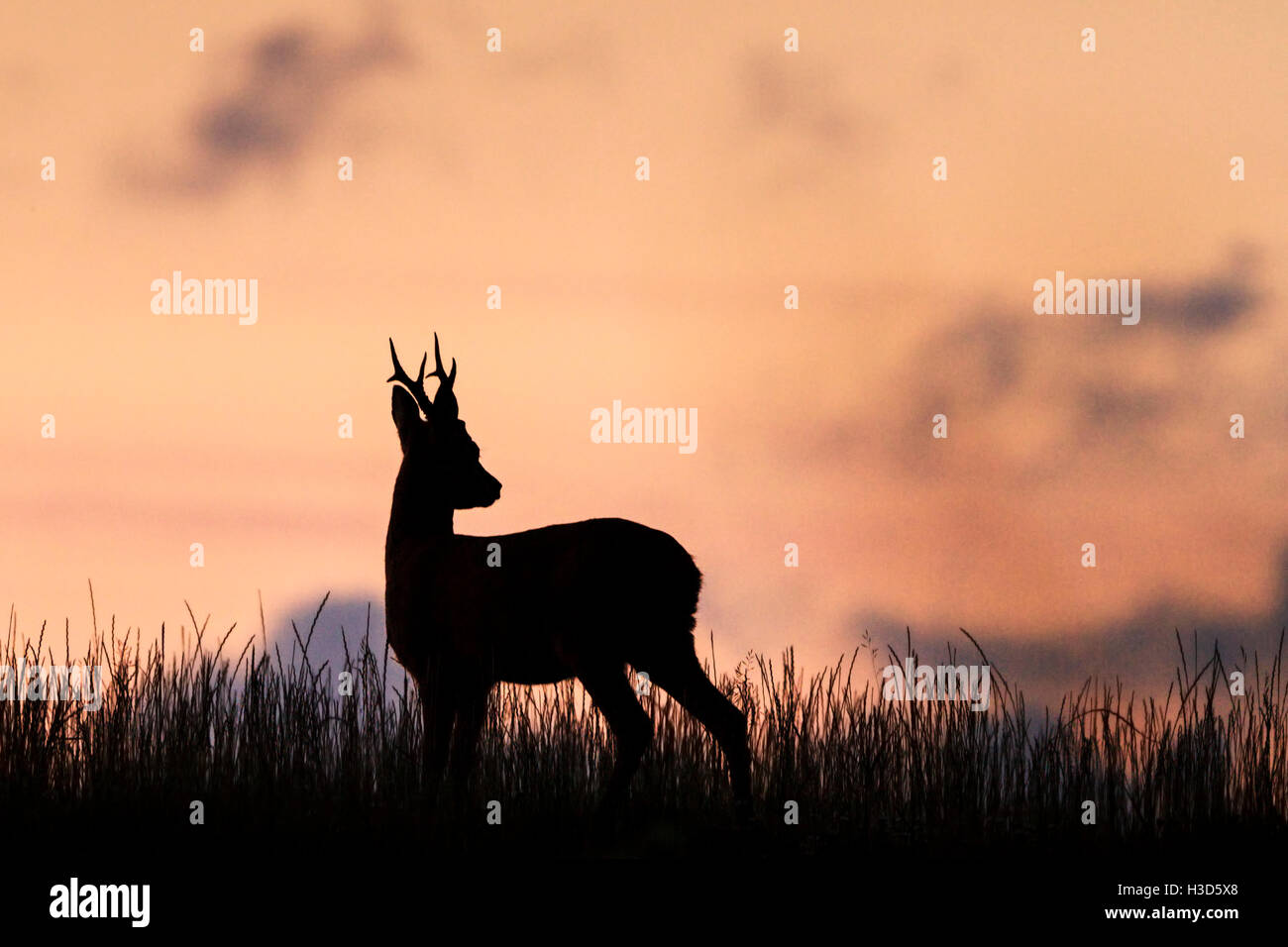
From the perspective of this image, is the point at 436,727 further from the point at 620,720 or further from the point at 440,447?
the point at 440,447

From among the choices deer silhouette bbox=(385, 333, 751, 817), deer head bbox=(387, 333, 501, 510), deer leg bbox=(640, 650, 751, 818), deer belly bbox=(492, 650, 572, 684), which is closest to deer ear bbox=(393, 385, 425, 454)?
deer head bbox=(387, 333, 501, 510)

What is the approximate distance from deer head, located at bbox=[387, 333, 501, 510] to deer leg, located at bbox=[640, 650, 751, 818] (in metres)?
2.37

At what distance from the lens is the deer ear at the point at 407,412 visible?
10.9m

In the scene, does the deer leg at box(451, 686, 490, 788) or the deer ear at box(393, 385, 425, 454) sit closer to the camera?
the deer leg at box(451, 686, 490, 788)

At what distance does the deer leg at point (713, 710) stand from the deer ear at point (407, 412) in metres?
2.90

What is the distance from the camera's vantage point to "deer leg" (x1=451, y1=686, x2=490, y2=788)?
9.19 meters

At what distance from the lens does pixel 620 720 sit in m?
8.80

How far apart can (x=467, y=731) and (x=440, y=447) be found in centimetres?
239

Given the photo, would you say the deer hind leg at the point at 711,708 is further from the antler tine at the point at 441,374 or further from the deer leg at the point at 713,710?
the antler tine at the point at 441,374

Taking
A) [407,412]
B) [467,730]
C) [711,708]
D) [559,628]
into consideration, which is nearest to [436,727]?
[467,730]

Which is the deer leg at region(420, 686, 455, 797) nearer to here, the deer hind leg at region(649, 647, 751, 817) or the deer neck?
the deer hind leg at region(649, 647, 751, 817)

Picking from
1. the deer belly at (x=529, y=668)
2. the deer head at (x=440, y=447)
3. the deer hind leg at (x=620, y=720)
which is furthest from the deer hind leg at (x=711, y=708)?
the deer head at (x=440, y=447)
